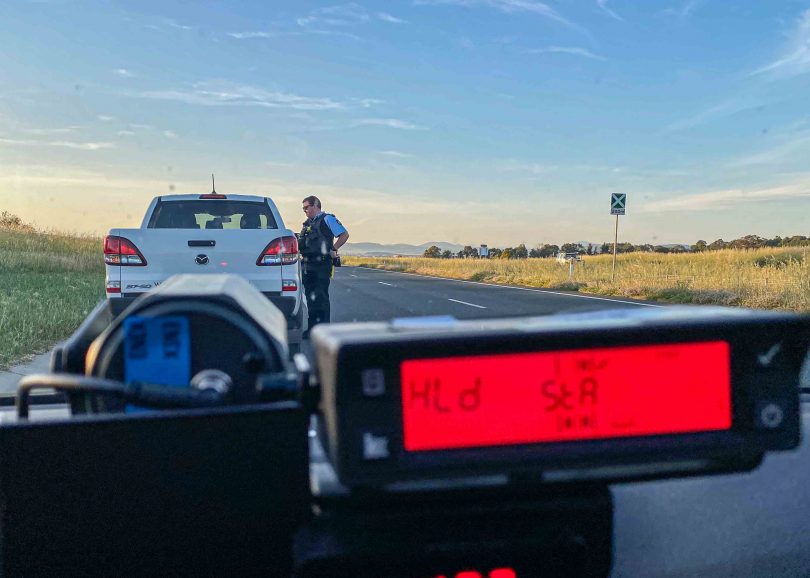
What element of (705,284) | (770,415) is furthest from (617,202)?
(770,415)

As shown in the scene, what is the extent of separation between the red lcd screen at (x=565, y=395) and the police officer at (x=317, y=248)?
330 inches

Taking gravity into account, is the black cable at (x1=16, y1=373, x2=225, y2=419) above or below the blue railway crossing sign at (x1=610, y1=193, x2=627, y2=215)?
below

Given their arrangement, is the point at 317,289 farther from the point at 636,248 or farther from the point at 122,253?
the point at 636,248

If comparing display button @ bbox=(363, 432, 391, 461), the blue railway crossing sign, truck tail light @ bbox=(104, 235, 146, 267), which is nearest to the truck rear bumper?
truck tail light @ bbox=(104, 235, 146, 267)

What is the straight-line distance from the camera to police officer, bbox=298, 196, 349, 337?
9391mm

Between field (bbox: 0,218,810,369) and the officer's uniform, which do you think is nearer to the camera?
the officer's uniform

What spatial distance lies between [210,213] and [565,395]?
892 centimetres

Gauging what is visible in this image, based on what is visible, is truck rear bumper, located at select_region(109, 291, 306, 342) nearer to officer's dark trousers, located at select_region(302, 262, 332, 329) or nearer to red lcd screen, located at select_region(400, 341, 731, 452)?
officer's dark trousers, located at select_region(302, 262, 332, 329)

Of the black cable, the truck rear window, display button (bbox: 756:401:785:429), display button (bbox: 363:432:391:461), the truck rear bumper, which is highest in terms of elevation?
the truck rear window

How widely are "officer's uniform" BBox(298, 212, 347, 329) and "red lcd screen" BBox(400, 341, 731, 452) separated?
8.42 meters

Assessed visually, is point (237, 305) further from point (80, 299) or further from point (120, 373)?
point (80, 299)

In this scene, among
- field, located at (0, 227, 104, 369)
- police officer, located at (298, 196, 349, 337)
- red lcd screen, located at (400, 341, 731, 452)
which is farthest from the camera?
police officer, located at (298, 196, 349, 337)

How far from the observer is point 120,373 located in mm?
1030

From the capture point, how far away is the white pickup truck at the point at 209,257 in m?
7.55
